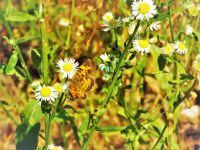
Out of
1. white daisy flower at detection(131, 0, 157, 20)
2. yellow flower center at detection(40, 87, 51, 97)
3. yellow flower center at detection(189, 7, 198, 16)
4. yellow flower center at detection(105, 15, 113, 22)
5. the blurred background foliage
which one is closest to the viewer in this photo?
white daisy flower at detection(131, 0, 157, 20)

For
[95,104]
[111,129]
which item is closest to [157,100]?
[95,104]

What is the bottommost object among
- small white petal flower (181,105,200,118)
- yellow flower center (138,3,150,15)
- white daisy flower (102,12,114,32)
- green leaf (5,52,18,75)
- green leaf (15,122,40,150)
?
green leaf (15,122,40,150)

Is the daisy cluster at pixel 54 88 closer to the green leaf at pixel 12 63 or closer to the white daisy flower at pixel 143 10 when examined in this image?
the green leaf at pixel 12 63

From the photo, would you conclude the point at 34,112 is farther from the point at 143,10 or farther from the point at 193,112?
the point at 193,112

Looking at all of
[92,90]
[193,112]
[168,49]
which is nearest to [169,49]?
[168,49]

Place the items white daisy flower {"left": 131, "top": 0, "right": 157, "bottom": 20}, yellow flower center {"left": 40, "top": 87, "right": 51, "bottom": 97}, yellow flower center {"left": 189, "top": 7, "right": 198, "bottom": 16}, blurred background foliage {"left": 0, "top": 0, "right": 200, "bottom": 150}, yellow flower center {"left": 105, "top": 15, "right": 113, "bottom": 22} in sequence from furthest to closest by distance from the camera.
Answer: blurred background foliage {"left": 0, "top": 0, "right": 200, "bottom": 150}
yellow flower center {"left": 189, "top": 7, "right": 198, "bottom": 16}
yellow flower center {"left": 105, "top": 15, "right": 113, "bottom": 22}
yellow flower center {"left": 40, "top": 87, "right": 51, "bottom": 97}
white daisy flower {"left": 131, "top": 0, "right": 157, "bottom": 20}

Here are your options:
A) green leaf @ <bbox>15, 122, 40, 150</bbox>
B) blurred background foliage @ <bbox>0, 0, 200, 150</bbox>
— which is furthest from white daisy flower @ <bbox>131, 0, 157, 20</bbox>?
blurred background foliage @ <bbox>0, 0, 200, 150</bbox>

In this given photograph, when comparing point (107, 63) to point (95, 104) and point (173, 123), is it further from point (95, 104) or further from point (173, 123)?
point (95, 104)

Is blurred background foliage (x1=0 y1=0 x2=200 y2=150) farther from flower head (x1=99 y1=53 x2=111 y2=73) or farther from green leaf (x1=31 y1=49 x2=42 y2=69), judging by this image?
flower head (x1=99 y1=53 x2=111 y2=73)
